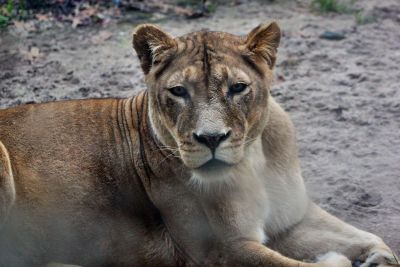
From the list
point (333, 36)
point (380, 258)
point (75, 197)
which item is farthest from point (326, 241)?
point (333, 36)

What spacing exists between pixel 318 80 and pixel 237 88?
3.44 metres

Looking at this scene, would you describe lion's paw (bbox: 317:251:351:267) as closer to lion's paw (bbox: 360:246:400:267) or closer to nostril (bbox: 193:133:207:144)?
Answer: lion's paw (bbox: 360:246:400:267)

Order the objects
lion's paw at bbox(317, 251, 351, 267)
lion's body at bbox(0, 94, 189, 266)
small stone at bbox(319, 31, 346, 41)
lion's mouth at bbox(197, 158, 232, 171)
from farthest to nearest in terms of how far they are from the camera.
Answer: small stone at bbox(319, 31, 346, 41), lion's body at bbox(0, 94, 189, 266), lion's paw at bbox(317, 251, 351, 267), lion's mouth at bbox(197, 158, 232, 171)

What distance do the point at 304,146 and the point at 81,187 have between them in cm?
230

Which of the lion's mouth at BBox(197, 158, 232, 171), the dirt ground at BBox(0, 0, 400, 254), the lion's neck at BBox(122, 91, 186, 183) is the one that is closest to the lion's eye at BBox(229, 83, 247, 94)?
the lion's mouth at BBox(197, 158, 232, 171)

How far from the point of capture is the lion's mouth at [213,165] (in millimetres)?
4652

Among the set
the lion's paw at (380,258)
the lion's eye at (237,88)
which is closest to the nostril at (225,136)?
the lion's eye at (237,88)

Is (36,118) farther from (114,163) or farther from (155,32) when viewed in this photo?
(155,32)

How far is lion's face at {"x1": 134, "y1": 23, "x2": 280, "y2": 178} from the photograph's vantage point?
4.59 meters

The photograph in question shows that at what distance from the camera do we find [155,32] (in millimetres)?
4930

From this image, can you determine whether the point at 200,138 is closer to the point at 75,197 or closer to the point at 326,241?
the point at 75,197

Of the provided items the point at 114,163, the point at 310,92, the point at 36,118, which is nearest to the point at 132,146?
the point at 114,163

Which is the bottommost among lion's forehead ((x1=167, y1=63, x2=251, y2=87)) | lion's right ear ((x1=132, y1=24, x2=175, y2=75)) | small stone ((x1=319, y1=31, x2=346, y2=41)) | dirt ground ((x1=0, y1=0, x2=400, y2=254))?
dirt ground ((x1=0, y1=0, x2=400, y2=254))

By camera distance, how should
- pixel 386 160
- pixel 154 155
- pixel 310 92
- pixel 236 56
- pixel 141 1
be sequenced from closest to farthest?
pixel 236 56, pixel 154 155, pixel 386 160, pixel 310 92, pixel 141 1
